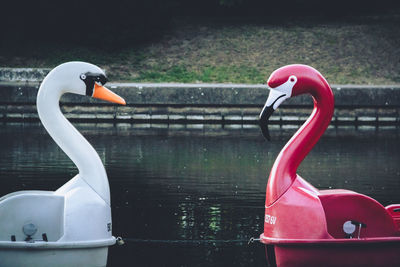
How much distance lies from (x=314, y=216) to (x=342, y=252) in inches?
14.2

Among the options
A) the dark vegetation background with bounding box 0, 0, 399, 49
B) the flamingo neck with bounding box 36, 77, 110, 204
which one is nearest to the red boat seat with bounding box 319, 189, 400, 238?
the flamingo neck with bounding box 36, 77, 110, 204

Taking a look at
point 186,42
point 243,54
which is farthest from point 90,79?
point 186,42

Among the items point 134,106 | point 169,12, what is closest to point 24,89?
point 134,106

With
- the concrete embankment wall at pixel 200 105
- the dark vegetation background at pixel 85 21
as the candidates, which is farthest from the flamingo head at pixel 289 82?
the dark vegetation background at pixel 85 21

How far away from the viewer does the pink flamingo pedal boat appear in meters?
6.82

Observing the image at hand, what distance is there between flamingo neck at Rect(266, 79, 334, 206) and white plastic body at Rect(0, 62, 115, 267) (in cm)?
140

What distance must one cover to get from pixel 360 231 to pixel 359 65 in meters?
26.9

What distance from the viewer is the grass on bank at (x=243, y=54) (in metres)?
32.6

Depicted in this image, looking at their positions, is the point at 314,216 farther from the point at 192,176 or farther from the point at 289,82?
the point at 192,176

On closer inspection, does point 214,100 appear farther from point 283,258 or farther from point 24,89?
point 283,258

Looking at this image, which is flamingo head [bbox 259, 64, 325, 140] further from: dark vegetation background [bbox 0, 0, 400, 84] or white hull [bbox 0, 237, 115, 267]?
dark vegetation background [bbox 0, 0, 400, 84]

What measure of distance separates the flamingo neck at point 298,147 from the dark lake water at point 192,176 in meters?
0.93

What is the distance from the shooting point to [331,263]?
6816 millimetres

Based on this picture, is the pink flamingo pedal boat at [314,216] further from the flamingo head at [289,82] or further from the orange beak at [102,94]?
the orange beak at [102,94]
